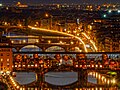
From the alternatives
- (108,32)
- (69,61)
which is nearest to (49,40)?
(108,32)

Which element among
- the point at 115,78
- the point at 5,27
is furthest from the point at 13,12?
the point at 115,78

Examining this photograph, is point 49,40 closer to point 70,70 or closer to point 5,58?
point 70,70

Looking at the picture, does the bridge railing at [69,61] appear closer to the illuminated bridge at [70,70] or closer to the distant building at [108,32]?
the illuminated bridge at [70,70]

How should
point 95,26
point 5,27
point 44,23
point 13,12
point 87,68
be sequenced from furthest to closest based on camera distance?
point 13,12, point 44,23, point 5,27, point 95,26, point 87,68

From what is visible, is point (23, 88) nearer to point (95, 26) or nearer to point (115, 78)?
point (115, 78)

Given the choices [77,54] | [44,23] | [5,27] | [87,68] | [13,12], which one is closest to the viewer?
[87,68]

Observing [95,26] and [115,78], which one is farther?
[95,26]
